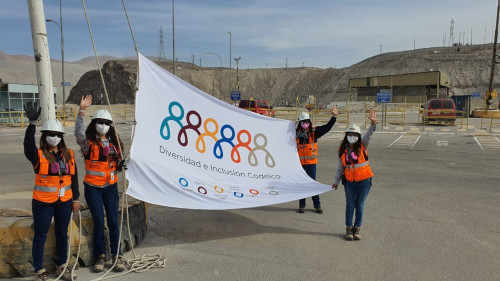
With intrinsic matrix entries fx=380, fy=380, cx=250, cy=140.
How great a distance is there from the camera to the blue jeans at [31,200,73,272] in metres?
3.92

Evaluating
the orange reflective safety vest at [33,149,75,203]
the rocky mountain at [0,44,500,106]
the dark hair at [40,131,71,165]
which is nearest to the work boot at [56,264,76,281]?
the orange reflective safety vest at [33,149,75,203]

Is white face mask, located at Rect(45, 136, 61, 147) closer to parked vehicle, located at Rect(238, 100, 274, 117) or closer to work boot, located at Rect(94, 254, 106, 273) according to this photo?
work boot, located at Rect(94, 254, 106, 273)

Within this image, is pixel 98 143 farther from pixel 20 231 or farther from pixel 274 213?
pixel 274 213

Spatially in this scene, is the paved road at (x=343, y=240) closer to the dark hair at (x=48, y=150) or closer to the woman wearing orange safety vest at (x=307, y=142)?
Result: the woman wearing orange safety vest at (x=307, y=142)

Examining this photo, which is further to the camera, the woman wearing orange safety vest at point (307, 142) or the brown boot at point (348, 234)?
the woman wearing orange safety vest at point (307, 142)

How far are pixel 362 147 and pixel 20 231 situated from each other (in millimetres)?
4443

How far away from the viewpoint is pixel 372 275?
14.3ft

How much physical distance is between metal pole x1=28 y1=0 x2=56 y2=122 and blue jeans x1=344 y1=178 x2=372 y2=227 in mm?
4337

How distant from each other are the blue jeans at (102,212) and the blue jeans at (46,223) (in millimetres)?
283

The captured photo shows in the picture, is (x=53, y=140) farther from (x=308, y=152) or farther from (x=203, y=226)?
(x=308, y=152)

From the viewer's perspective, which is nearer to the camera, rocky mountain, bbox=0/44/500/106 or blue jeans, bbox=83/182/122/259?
blue jeans, bbox=83/182/122/259

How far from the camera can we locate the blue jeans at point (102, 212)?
4.38 m

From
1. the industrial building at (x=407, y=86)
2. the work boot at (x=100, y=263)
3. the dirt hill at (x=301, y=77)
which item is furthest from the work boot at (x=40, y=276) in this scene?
the dirt hill at (x=301, y=77)

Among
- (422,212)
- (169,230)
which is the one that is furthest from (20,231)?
(422,212)
